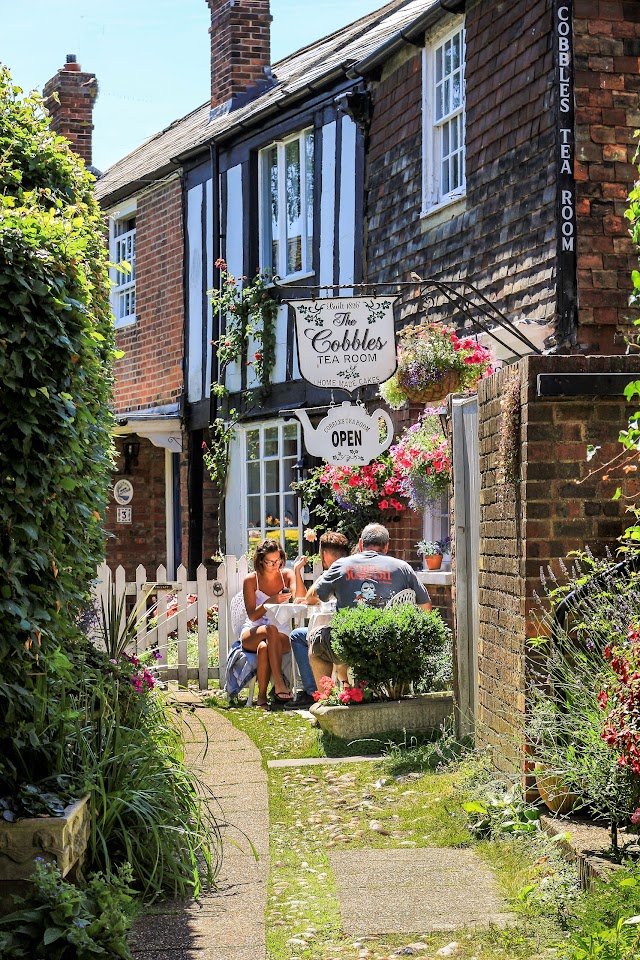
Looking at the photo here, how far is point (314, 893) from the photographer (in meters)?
4.84

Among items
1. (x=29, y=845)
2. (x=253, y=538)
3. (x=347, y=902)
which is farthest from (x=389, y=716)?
(x=253, y=538)

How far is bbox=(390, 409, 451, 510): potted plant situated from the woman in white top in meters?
1.22

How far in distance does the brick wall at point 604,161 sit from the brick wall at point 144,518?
10.4m

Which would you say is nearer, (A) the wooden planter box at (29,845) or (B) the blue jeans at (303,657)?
(A) the wooden planter box at (29,845)

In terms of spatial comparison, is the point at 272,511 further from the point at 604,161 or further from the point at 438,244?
the point at 604,161

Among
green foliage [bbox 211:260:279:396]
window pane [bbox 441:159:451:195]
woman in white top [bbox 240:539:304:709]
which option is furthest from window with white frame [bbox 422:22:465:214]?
woman in white top [bbox 240:539:304:709]

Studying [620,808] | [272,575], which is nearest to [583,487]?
[620,808]

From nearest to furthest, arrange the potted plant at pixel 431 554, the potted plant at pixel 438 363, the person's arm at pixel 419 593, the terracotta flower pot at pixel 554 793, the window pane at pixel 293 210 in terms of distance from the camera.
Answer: the terracotta flower pot at pixel 554 793
the person's arm at pixel 419 593
the potted plant at pixel 438 363
the potted plant at pixel 431 554
the window pane at pixel 293 210

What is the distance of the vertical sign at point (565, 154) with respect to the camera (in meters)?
8.87

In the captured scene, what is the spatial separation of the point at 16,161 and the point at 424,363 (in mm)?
4077

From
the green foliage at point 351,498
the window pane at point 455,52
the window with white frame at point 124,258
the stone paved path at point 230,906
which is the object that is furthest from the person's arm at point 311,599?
the window with white frame at point 124,258

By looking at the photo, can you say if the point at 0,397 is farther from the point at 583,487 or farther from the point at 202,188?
the point at 202,188

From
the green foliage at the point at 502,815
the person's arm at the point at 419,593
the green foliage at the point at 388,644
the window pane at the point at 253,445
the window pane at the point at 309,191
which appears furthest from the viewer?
the window pane at the point at 253,445

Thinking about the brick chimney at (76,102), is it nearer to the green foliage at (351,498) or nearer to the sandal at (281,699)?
the green foliage at (351,498)
